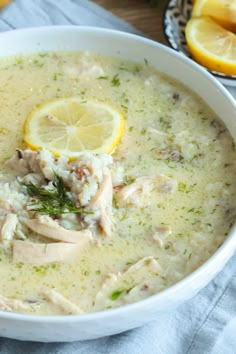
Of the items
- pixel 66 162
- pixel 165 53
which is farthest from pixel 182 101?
pixel 66 162

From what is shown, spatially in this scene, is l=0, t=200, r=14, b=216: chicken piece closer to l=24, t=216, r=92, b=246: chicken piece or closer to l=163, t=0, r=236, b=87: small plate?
l=24, t=216, r=92, b=246: chicken piece

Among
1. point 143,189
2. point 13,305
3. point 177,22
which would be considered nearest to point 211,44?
point 177,22

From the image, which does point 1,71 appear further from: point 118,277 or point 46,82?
point 118,277

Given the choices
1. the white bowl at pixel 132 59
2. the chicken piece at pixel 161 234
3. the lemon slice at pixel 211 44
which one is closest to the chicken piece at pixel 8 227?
the white bowl at pixel 132 59

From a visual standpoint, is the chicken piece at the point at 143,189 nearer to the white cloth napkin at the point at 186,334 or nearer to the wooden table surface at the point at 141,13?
the white cloth napkin at the point at 186,334

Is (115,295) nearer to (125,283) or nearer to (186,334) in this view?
(125,283)
